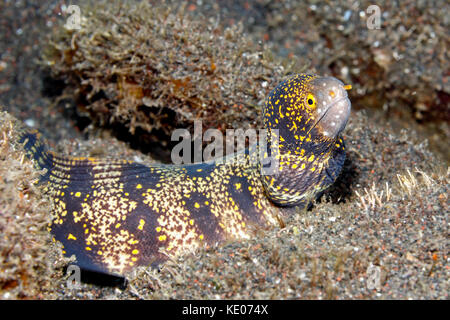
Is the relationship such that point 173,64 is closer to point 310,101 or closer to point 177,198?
point 177,198

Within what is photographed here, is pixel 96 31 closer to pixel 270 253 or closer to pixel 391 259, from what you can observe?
pixel 270 253

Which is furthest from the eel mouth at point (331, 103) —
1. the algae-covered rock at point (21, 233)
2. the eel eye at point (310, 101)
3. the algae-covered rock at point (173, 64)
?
the algae-covered rock at point (21, 233)

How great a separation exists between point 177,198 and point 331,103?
1520 millimetres

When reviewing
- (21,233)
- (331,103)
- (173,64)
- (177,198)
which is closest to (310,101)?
(331,103)

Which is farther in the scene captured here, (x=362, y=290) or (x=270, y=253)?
(x=270, y=253)

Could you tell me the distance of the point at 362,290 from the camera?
210cm

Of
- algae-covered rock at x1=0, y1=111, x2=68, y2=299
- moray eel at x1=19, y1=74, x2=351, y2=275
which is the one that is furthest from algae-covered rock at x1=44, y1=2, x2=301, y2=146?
algae-covered rock at x1=0, y1=111, x2=68, y2=299

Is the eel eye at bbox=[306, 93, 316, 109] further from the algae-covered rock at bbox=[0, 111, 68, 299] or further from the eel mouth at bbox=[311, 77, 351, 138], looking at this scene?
the algae-covered rock at bbox=[0, 111, 68, 299]

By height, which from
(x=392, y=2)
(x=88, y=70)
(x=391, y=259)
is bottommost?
(x=391, y=259)

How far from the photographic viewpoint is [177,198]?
9.98 ft

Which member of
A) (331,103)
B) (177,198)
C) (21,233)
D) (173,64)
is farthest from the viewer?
(173,64)

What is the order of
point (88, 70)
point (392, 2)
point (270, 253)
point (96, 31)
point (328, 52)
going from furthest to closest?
point (328, 52) → point (392, 2) → point (88, 70) → point (96, 31) → point (270, 253)
